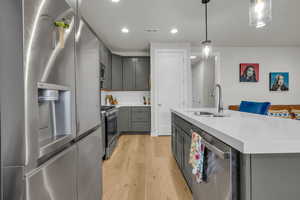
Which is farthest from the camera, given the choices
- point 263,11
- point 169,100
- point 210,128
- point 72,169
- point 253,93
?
point 253,93

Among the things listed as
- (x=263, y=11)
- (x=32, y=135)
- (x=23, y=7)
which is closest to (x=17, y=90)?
(x=32, y=135)

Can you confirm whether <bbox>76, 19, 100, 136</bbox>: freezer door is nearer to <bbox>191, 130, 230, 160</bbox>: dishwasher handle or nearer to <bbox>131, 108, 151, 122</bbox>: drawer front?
<bbox>191, 130, 230, 160</bbox>: dishwasher handle

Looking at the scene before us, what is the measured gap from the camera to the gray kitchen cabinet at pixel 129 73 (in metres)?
5.63

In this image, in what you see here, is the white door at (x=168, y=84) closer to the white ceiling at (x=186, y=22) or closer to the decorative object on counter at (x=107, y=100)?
the white ceiling at (x=186, y=22)

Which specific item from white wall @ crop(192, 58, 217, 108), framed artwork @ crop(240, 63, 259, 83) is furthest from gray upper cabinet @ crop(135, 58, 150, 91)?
framed artwork @ crop(240, 63, 259, 83)

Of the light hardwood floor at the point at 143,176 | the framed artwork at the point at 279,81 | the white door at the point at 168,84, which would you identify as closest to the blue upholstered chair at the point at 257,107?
the light hardwood floor at the point at 143,176

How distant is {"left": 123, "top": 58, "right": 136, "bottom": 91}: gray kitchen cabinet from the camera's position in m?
5.63

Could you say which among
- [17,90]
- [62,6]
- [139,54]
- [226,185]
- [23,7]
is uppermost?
[139,54]

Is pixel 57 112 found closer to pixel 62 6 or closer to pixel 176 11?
pixel 62 6

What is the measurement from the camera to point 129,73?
5645 millimetres

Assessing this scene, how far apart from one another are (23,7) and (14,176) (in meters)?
0.55

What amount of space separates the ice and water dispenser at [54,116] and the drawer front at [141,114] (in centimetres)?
437

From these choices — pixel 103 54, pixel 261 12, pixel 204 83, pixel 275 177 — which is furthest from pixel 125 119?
pixel 275 177

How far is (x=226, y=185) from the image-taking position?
946 millimetres
